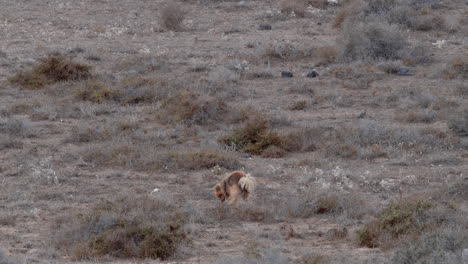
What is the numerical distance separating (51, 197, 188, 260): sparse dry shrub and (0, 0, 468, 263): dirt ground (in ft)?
0.49

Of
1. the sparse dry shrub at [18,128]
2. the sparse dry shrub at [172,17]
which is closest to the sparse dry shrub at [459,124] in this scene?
the sparse dry shrub at [18,128]

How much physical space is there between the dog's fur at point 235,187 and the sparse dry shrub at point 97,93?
511 centimetres

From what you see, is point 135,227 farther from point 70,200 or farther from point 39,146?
point 39,146

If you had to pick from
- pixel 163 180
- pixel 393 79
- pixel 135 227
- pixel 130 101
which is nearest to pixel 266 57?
pixel 393 79

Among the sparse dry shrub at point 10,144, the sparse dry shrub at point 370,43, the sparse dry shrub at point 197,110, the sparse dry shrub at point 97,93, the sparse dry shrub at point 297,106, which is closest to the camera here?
the sparse dry shrub at point 10,144

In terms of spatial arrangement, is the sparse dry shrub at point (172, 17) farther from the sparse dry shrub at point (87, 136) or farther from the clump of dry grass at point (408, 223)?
the clump of dry grass at point (408, 223)

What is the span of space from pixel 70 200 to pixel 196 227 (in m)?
1.71

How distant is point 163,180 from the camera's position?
374 inches

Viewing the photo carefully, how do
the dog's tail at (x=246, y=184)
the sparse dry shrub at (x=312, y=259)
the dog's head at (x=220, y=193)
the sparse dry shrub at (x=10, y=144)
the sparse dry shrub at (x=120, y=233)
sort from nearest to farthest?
the sparse dry shrub at (x=312, y=259), the sparse dry shrub at (x=120, y=233), the dog's tail at (x=246, y=184), the dog's head at (x=220, y=193), the sparse dry shrub at (x=10, y=144)

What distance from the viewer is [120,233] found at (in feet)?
22.6

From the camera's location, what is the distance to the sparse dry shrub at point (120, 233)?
6.80 m

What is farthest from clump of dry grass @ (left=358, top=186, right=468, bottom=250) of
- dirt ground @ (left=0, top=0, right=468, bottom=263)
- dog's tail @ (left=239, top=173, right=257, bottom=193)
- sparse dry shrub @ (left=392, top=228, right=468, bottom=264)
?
dog's tail @ (left=239, top=173, right=257, bottom=193)

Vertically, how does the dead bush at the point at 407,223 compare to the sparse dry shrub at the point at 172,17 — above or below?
above

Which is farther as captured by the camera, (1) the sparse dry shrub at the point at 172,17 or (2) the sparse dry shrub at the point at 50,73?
(1) the sparse dry shrub at the point at 172,17
